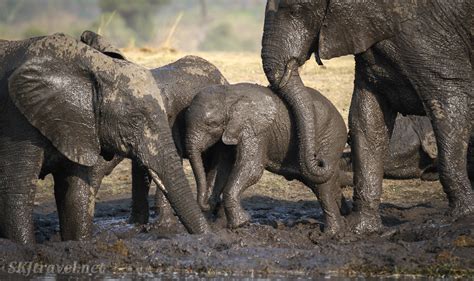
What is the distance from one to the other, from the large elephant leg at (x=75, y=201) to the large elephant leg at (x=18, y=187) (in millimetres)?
457

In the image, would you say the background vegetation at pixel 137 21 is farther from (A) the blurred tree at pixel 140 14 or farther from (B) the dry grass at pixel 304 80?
(B) the dry grass at pixel 304 80

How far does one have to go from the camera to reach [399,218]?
12.6 m

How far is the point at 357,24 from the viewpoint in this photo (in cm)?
1127

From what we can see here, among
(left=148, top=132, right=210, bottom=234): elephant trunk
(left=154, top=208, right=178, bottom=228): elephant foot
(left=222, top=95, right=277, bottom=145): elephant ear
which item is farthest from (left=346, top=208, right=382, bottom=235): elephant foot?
(left=148, top=132, right=210, bottom=234): elephant trunk

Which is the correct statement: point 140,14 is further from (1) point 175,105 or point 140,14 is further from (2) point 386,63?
(2) point 386,63

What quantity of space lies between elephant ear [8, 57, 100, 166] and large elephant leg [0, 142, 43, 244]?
0.26 metres

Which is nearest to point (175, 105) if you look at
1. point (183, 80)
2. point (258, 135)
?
point (183, 80)

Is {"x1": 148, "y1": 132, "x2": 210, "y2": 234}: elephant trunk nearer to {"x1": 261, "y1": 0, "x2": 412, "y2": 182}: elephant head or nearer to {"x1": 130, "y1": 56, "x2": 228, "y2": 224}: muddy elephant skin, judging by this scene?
{"x1": 261, "y1": 0, "x2": 412, "y2": 182}: elephant head

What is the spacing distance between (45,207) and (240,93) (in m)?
2.95

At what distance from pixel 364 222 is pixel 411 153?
2.51 m

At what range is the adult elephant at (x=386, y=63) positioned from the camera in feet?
36.3

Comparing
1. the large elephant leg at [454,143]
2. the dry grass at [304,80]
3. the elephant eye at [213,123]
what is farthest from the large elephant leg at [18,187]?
the dry grass at [304,80]

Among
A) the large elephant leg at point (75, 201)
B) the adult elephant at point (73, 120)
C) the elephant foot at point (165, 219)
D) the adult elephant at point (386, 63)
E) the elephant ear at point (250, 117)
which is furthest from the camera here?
the elephant foot at point (165, 219)

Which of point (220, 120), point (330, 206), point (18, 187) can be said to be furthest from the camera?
point (220, 120)
